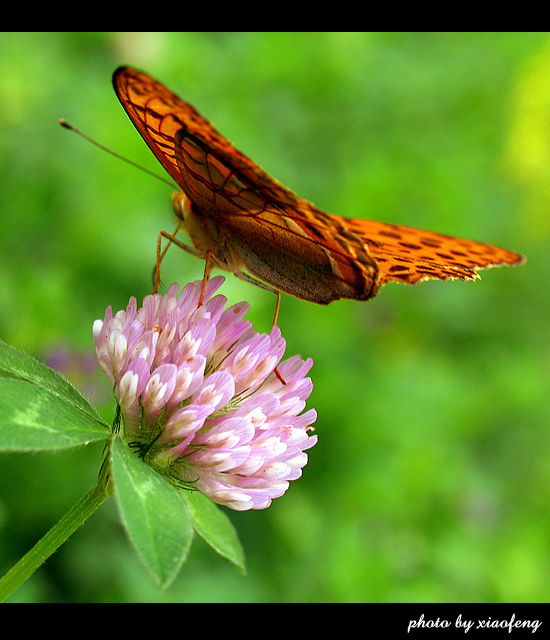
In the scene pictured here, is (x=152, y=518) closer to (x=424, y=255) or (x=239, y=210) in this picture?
(x=239, y=210)

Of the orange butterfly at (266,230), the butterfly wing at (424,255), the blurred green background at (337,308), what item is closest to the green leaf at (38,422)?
the orange butterfly at (266,230)

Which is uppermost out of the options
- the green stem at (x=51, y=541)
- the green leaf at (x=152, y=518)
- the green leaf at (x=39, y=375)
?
the green leaf at (x=152, y=518)

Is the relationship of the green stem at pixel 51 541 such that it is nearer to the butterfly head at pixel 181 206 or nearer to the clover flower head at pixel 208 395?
the clover flower head at pixel 208 395

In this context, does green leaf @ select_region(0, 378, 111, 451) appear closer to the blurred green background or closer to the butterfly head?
the butterfly head

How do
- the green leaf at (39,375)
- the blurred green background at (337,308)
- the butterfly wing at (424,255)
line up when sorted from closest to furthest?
the green leaf at (39,375), the butterfly wing at (424,255), the blurred green background at (337,308)

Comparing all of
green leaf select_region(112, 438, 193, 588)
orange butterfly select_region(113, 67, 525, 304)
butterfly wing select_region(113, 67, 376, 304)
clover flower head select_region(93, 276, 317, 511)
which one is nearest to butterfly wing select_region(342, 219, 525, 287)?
orange butterfly select_region(113, 67, 525, 304)

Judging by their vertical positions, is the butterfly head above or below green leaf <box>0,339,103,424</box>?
above
